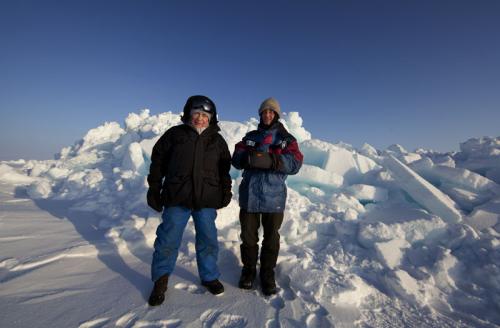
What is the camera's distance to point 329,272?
268 centimetres

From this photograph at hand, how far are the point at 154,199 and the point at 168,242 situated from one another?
42cm

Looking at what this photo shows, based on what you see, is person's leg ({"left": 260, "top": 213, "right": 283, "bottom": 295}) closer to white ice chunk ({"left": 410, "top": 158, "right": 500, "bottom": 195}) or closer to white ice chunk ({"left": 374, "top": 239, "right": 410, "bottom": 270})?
white ice chunk ({"left": 374, "top": 239, "right": 410, "bottom": 270})

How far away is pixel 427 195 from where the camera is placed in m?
4.90

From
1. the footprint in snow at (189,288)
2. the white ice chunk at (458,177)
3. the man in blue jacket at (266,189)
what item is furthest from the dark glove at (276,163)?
the white ice chunk at (458,177)

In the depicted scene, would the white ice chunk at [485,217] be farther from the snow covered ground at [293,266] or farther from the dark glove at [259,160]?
the dark glove at [259,160]

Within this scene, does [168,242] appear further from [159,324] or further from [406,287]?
[406,287]

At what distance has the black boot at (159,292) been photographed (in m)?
2.09

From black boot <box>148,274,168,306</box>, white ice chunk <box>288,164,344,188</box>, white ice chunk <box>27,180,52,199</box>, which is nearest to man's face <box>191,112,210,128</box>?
black boot <box>148,274,168,306</box>

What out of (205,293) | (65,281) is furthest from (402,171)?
(65,281)

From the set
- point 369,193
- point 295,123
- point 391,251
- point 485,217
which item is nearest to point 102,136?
point 295,123

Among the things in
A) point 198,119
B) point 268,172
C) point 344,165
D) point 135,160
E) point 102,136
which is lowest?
point 344,165

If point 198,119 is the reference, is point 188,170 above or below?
below

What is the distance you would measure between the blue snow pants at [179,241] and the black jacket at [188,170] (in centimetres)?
10

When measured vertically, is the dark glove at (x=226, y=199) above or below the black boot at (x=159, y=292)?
above
